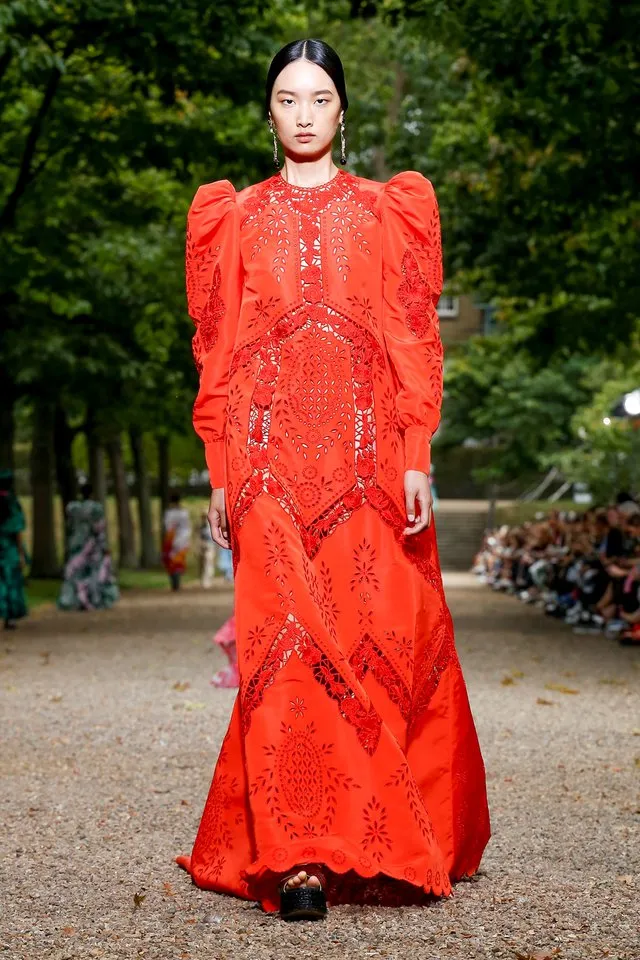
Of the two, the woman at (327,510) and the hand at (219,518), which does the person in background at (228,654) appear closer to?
the hand at (219,518)

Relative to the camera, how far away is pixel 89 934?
14.3 feet

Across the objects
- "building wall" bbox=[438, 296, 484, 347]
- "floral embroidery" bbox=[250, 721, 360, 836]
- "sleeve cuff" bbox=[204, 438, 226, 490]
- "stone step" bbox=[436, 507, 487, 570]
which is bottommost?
"stone step" bbox=[436, 507, 487, 570]

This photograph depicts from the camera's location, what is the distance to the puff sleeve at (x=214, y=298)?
4938 millimetres

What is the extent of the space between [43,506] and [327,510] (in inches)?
1083

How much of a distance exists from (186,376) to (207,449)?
22296mm

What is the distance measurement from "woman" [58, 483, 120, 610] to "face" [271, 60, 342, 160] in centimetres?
1886

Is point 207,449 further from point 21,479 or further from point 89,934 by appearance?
point 21,479

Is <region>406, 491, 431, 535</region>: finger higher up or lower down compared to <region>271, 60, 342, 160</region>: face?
lower down

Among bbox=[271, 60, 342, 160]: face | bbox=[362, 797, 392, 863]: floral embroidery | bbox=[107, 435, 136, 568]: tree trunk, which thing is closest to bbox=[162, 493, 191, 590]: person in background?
bbox=[107, 435, 136, 568]: tree trunk

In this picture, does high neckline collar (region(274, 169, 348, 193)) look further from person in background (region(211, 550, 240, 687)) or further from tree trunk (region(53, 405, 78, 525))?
tree trunk (region(53, 405, 78, 525))

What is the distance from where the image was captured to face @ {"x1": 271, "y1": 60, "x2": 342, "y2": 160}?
15.7 ft

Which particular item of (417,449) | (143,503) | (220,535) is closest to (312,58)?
(417,449)

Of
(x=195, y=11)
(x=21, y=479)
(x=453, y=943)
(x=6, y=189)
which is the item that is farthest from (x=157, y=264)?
(x=21, y=479)

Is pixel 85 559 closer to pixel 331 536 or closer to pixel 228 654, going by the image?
pixel 228 654
